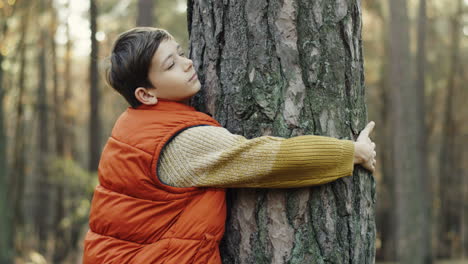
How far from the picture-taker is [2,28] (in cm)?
→ 942

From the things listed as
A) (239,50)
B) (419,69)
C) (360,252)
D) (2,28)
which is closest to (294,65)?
(239,50)

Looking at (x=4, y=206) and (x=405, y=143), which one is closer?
(x=4, y=206)

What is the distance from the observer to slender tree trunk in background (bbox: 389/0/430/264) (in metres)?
9.43

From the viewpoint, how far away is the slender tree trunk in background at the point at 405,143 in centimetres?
943

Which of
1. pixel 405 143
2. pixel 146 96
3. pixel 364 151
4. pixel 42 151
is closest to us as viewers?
pixel 364 151

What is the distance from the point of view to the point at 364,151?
2.09 metres

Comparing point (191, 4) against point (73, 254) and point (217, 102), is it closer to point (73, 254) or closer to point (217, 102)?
point (217, 102)

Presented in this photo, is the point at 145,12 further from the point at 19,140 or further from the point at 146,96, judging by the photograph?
the point at 146,96

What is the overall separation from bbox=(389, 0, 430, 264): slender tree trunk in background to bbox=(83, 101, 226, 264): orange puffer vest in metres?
8.02

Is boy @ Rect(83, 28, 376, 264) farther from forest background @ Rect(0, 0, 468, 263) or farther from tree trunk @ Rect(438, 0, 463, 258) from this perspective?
tree trunk @ Rect(438, 0, 463, 258)

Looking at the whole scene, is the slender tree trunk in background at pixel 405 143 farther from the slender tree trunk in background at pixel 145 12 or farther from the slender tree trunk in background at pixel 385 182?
the slender tree trunk in background at pixel 385 182

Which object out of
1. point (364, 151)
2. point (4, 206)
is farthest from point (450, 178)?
point (364, 151)

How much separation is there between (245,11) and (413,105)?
8.23 metres

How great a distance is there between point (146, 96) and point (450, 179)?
2372cm
